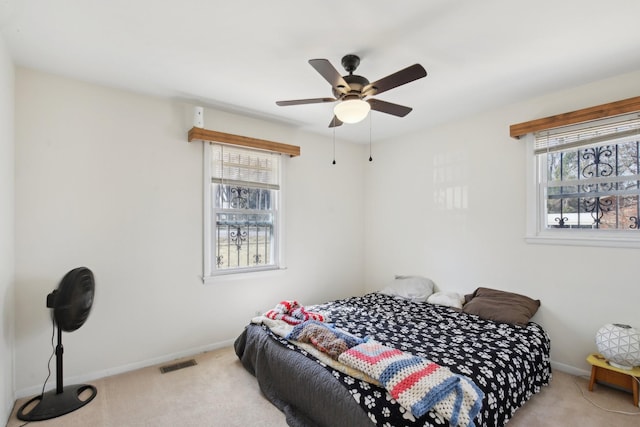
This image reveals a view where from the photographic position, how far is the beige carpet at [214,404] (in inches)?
84.5

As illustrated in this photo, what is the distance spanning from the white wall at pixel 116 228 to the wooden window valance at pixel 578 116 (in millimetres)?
2681

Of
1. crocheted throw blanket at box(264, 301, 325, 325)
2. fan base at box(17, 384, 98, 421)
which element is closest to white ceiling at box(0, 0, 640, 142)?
crocheted throw blanket at box(264, 301, 325, 325)

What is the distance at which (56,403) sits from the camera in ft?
7.54

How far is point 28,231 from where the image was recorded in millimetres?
2475

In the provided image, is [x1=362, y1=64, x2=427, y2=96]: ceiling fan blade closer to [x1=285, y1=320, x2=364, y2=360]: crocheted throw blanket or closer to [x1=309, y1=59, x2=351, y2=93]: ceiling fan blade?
[x1=309, y1=59, x2=351, y2=93]: ceiling fan blade

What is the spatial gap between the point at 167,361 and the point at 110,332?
601 mm

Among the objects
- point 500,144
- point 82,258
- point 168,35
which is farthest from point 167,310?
point 500,144

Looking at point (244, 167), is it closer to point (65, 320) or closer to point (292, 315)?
point (292, 315)

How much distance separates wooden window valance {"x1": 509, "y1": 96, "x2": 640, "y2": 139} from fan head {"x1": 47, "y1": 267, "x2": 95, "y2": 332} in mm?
4022

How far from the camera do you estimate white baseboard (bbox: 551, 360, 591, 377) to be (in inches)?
109

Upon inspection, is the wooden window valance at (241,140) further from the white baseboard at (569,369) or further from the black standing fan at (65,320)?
the white baseboard at (569,369)

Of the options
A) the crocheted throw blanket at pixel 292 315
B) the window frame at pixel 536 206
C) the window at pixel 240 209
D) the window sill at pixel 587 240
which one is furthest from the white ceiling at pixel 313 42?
the crocheted throw blanket at pixel 292 315

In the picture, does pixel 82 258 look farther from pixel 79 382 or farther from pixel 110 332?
pixel 79 382

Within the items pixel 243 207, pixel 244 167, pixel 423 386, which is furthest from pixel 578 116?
pixel 243 207
